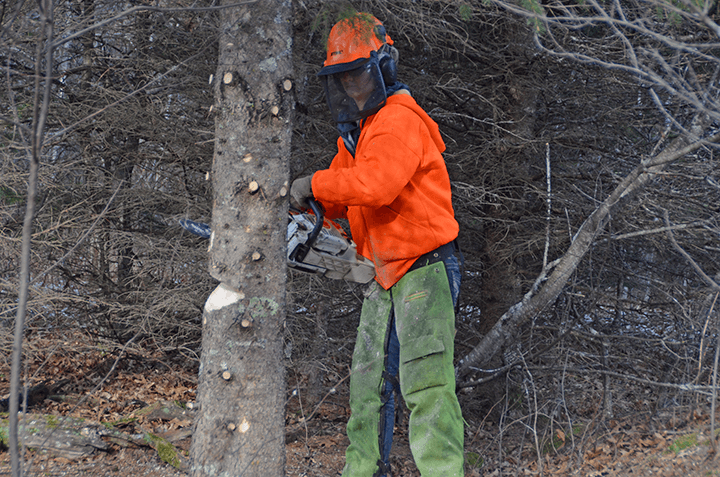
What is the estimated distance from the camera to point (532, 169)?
18.9 feet

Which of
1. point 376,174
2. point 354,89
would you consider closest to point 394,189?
point 376,174

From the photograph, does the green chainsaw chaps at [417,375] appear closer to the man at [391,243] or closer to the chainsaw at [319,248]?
the man at [391,243]

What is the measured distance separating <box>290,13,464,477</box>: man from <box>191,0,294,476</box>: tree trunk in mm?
368

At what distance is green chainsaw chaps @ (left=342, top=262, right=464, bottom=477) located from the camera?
2.67m

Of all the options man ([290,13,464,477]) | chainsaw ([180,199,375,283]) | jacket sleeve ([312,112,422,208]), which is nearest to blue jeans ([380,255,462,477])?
man ([290,13,464,477])

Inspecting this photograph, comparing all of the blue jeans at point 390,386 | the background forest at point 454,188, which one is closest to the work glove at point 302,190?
the blue jeans at point 390,386

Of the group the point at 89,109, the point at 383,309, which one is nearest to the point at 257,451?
the point at 383,309

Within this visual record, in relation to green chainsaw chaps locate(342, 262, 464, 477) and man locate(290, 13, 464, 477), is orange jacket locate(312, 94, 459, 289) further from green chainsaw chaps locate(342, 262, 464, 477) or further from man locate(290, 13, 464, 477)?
green chainsaw chaps locate(342, 262, 464, 477)

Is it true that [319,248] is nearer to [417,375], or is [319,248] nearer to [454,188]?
[417,375]

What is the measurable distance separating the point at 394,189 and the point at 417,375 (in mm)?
1002

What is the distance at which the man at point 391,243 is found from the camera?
8.71 ft

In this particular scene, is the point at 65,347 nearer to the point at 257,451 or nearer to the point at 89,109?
the point at 89,109

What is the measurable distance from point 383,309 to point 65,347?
145 inches

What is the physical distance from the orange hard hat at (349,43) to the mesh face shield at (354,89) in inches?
0.8
